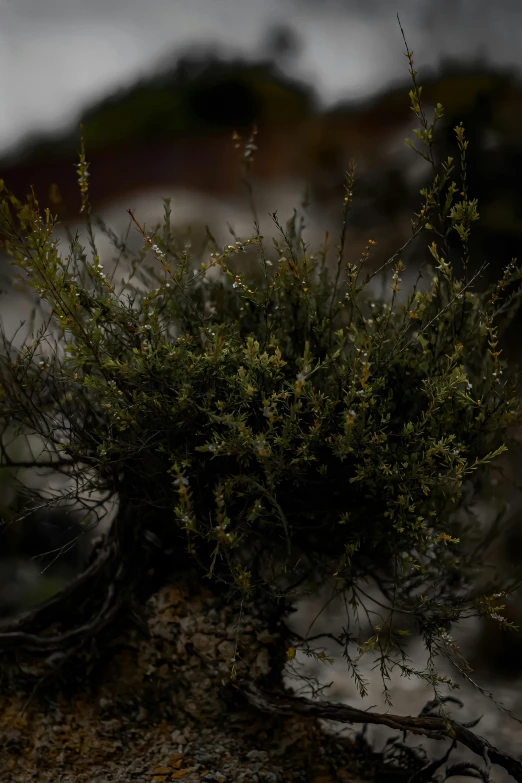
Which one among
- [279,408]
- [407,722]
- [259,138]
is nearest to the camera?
[279,408]

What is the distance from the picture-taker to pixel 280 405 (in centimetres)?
206

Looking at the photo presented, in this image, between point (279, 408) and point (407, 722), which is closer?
point (279, 408)

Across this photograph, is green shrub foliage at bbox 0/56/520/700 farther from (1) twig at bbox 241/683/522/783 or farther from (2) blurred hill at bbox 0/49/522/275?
(2) blurred hill at bbox 0/49/522/275

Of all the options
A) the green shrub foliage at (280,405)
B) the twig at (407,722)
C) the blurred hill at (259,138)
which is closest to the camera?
the green shrub foliage at (280,405)

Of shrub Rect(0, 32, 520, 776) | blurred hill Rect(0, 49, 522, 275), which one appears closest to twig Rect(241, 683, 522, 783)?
shrub Rect(0, 32, 520, 776)

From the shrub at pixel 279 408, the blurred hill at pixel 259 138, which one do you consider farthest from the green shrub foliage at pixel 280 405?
the blurred hill at pixel 259 138

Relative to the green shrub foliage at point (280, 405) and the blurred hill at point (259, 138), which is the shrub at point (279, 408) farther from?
the blurred hill at point (259, 138)

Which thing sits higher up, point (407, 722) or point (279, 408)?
point (279, 408)

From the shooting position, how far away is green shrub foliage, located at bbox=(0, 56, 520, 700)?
1.85 metres

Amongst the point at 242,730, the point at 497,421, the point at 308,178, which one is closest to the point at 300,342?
the point at 497,421

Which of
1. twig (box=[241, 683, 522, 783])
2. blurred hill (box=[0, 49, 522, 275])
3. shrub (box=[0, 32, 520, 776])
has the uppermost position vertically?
blurred hill (box=[0, 49, 522, 275])

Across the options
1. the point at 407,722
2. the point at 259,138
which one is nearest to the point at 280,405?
the point at 407,722

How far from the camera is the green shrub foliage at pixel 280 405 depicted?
6.06 feet

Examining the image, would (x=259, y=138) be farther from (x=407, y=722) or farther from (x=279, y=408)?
(x=407, y=722)
